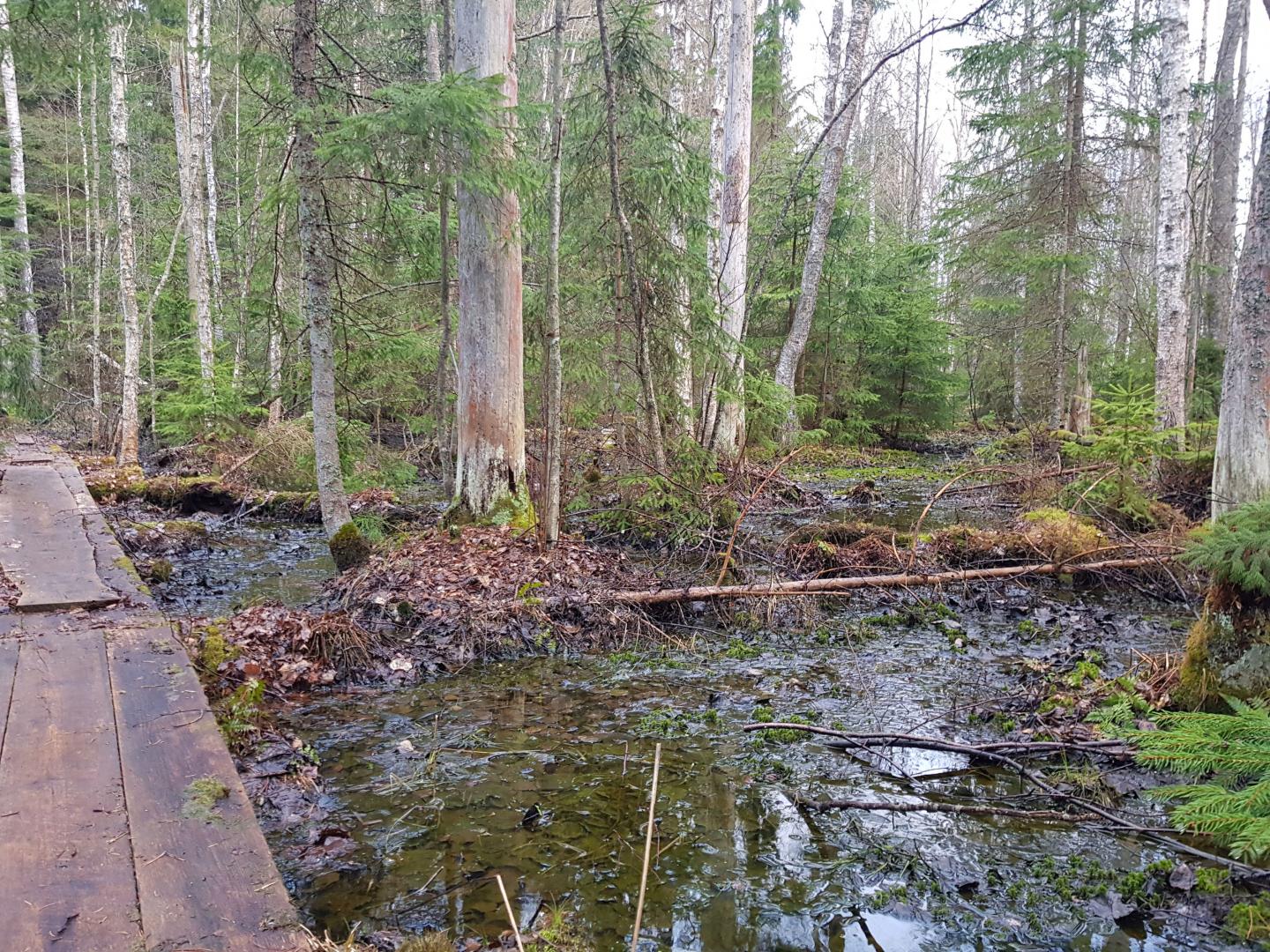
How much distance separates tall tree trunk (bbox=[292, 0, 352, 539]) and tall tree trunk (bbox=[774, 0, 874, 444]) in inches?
438

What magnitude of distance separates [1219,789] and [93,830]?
4.09m

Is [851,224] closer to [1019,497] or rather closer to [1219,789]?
[1019,497]

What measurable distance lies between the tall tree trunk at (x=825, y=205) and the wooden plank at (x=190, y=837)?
1448cm

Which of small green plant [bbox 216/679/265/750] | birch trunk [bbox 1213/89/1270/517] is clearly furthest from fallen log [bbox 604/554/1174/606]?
small green plant [bbox 216/679/265/750]

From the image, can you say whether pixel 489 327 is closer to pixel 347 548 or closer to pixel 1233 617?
pixel 347 548

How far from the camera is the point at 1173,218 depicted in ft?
40.9

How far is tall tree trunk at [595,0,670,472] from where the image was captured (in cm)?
898

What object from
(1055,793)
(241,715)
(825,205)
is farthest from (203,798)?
(825,205)

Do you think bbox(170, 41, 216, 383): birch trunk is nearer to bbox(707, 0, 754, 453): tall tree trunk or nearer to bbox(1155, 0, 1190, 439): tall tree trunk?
bbox(707, 0, 754, 453): tall tree trunk

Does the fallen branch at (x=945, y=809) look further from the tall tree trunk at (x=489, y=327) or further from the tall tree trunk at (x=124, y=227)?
the tall tree trunk at (x=124, y=227)

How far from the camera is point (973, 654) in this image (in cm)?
659

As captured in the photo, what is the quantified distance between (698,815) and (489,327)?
6.25 m

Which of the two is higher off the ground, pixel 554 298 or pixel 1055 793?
pixel 554 298

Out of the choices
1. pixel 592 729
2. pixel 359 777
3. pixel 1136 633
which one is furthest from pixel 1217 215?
pixel 359 777
